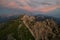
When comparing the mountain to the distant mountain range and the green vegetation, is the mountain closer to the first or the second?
the distant mountain range

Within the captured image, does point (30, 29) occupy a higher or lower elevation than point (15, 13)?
lower

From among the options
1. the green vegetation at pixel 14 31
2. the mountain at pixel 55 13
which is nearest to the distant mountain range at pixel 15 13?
the mountain at pixel 55 13

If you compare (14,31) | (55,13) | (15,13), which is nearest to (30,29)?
(14,31)

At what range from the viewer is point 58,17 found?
4516 mm

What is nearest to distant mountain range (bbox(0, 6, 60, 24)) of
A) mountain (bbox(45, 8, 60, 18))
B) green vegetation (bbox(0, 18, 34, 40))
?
mountain (bbox(45, 8, 60, 18))

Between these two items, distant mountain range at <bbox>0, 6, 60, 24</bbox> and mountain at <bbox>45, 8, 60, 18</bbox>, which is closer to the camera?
distant mountain range at <bbox>0, 6, 60, 24</bbox>

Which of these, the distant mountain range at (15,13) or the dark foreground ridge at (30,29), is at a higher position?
the distant mountain range at (15,13)

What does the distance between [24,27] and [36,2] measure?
0.78m

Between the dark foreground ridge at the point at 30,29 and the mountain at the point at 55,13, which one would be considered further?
the mountain at the point at 55,13

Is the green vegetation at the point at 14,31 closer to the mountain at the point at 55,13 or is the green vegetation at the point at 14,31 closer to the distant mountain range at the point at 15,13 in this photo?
the distant mountain range at the point at 15,13

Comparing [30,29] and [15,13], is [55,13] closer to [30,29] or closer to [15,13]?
[30,29]

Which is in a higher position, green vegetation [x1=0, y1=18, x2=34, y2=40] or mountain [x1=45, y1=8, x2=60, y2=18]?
mountain [x1=45, y1=8, x2=60, y2=18]

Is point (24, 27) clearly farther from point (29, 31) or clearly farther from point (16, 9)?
point (16, 9)

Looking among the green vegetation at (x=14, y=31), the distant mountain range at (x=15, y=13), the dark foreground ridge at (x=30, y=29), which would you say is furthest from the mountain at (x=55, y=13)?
the green vegetation at (x=14, y=31)
